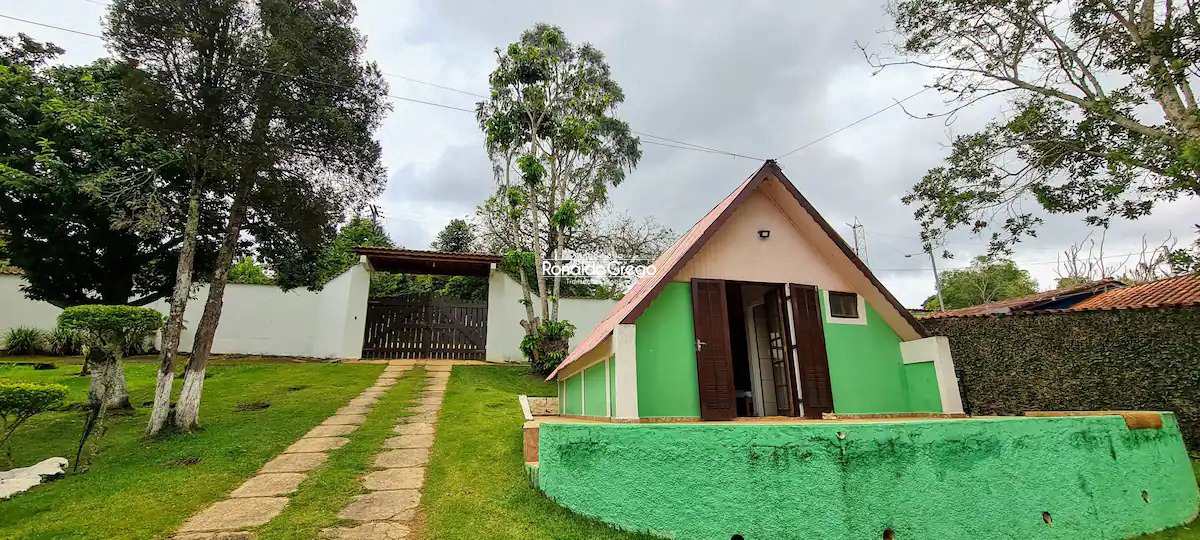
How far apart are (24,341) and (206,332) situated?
1291 cm

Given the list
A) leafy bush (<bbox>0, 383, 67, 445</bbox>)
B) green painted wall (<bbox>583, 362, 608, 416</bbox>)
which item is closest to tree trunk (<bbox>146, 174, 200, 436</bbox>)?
leafy bush (<bbox>0, 383, 67, 445</bbox>)

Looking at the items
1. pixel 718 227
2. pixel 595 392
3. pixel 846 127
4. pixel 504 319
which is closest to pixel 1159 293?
pixel 846 127

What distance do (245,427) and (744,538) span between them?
24.8 ft

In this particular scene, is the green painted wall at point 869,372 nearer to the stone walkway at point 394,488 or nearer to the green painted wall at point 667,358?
the green painted wall at point 667,358

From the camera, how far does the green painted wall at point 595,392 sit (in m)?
6.18

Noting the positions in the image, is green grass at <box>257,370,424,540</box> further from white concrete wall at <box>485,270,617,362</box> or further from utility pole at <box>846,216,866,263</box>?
utility pole at <box>846,216,866,263</box>

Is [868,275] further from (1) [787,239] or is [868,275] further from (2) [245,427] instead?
(2) [245,427]

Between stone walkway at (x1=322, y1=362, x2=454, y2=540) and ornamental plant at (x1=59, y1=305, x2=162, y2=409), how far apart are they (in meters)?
3.47

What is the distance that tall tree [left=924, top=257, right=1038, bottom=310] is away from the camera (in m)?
33.9

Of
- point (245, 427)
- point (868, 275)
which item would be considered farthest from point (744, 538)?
point (245, 427)

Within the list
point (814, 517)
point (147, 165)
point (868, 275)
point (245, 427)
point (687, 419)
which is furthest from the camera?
point (147, 165)

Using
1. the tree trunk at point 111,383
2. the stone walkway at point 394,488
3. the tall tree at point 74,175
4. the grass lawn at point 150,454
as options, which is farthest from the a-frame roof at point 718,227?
the tree trunk at point 111,383

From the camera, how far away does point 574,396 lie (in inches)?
323

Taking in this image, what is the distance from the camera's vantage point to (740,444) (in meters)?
3.55
